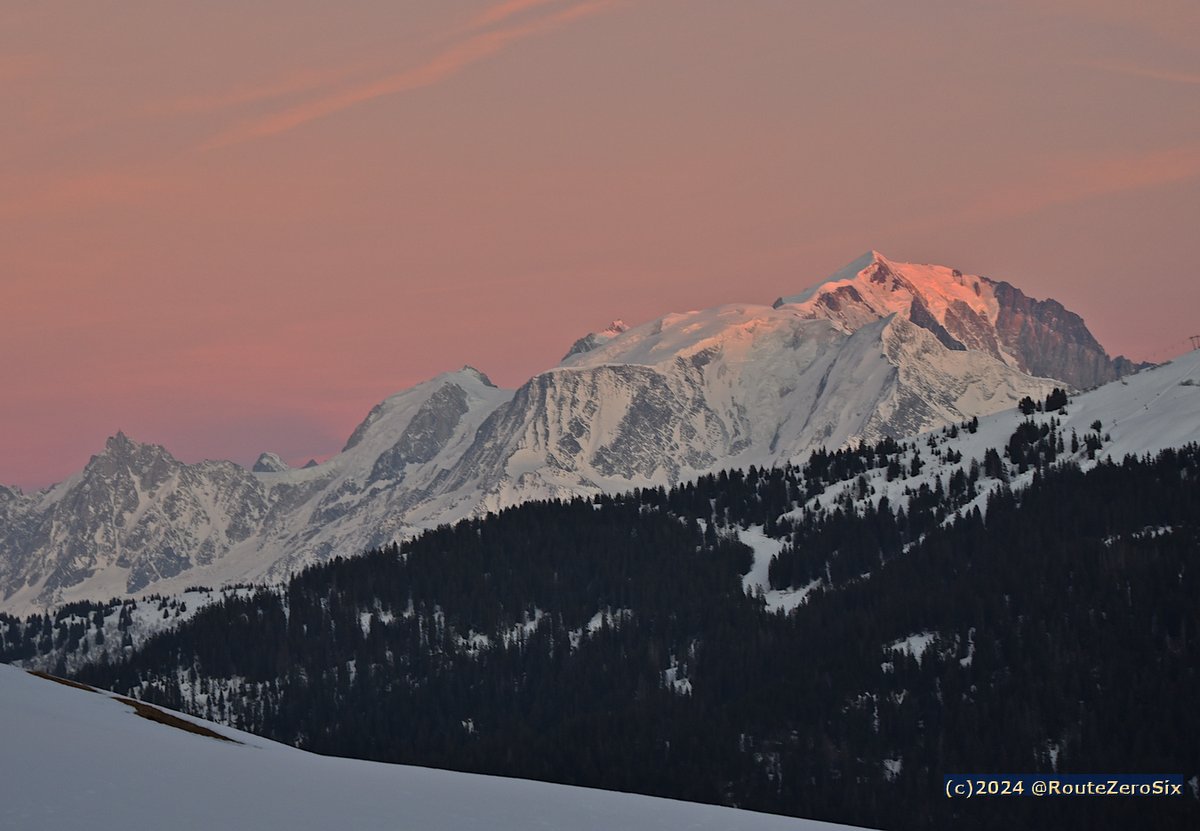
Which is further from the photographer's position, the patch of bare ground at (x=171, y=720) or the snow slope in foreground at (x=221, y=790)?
the patch of bare ground at (x=171, y=720)

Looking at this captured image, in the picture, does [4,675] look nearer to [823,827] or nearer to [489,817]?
[489,817]

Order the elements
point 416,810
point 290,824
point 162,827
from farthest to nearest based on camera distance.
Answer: point 416,810, point 290,824, point 162,827

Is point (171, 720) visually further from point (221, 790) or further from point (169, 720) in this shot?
point (221, 790)

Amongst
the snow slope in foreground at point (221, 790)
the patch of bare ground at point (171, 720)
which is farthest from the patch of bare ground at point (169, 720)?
the snow slope in foreground at point (221, 790)

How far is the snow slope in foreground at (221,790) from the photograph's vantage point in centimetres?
7175

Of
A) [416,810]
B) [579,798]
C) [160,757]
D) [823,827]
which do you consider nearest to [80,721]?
[160,757]

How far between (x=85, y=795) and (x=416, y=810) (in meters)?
16.1

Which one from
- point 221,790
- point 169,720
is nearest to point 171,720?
point 169,720

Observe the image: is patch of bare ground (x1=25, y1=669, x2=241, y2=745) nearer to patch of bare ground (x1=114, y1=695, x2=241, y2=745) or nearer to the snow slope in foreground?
patch of bare ground (x1=114, y1=695, x2=241, y2=745)

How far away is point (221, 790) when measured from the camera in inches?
3132

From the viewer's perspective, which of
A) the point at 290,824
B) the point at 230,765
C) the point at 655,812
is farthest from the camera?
the point at 655,812

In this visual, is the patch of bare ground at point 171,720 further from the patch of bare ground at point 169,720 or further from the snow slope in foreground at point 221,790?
the snow slope in foreground at point 221,790

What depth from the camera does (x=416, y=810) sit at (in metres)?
82.8

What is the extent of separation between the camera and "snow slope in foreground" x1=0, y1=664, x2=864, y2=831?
71750 millimetres
